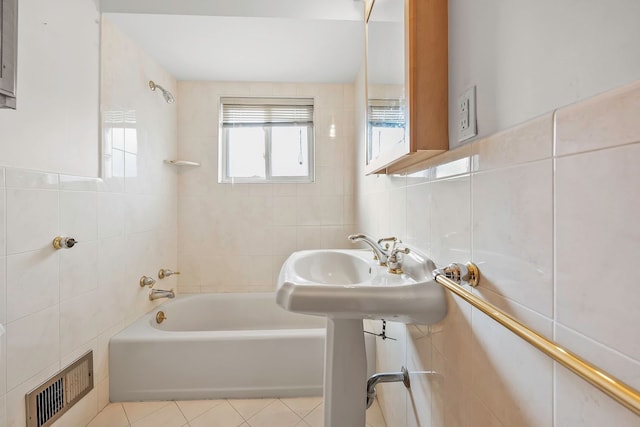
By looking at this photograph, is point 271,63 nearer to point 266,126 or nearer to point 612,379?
point 266,126

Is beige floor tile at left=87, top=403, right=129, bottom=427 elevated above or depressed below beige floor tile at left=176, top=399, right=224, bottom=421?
below

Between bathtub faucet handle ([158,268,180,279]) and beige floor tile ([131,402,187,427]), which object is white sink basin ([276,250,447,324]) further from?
bathtub faucet handle ([158,268,180,279])

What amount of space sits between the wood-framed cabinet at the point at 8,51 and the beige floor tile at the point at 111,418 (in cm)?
149

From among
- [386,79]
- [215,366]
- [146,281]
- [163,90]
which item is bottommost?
[215,366]

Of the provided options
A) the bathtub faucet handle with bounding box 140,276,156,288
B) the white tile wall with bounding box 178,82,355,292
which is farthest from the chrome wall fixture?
the white tile wall with bounding box 178,82,355,292

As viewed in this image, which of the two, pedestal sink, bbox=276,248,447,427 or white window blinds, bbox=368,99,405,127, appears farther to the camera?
white window blinds, bbox=368,99,405,127

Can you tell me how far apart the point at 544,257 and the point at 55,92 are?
1.80m

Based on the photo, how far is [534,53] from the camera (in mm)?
494

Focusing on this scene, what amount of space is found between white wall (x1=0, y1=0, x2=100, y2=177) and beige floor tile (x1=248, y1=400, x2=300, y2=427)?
1.49 metres

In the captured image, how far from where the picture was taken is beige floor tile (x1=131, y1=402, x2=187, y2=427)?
1436 millimetres

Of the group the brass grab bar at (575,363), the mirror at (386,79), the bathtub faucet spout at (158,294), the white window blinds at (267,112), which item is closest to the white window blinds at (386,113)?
the mirror at (386,79)

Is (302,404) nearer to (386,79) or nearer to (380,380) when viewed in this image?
(380,380)

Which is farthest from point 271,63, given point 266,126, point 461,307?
point 461,307

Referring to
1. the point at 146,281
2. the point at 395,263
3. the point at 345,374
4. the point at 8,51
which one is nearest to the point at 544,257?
the point at 395,263
